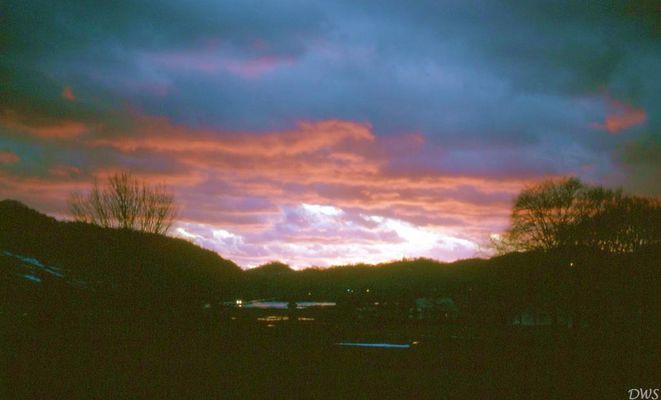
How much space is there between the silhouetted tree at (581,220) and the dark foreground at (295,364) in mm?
15452

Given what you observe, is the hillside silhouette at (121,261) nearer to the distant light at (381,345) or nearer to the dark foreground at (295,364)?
the dark foreground at (295,364)

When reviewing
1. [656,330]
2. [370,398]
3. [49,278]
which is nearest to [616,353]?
[656,330]

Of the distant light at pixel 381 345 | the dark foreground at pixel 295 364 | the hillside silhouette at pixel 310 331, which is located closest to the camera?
the dark foreground at pixel 295 364

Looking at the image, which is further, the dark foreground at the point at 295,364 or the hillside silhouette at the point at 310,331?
the hillside silhouette at the point at 310,331

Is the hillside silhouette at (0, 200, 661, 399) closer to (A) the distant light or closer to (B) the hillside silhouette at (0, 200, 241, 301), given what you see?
(B) the hillside silhouette at (0, 200, 241, 301)

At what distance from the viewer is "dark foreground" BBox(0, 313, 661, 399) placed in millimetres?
12258

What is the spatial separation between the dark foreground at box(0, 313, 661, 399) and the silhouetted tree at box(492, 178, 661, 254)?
1545 centimetres

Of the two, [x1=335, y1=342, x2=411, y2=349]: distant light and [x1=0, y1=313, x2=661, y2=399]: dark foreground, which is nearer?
[x1=0, y1=313, x2=661, y2=399]: dark foreground

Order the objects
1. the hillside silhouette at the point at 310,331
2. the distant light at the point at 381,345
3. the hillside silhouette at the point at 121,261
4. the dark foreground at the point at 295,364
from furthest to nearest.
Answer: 1. the hillside silhouette at the point at 121,261
2. the distant light at the point at 381,345
3. the hillside silhouette at the point at 310,331
4. the dark foreground at the point at 295,364

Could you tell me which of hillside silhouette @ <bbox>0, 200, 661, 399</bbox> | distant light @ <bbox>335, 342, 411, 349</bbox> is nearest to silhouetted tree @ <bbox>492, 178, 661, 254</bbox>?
hillside silhouette @ <bbox>0, 200, 661, 399</bbox>

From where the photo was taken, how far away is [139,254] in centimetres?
3256

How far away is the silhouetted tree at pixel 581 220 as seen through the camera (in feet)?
124

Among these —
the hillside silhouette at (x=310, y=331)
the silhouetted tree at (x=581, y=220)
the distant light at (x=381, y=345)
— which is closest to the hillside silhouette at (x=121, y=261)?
the hillside silhouette at (x=310, y=331)

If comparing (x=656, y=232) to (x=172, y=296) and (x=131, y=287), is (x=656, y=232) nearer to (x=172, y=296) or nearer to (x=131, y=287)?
(x=172, y=296)
